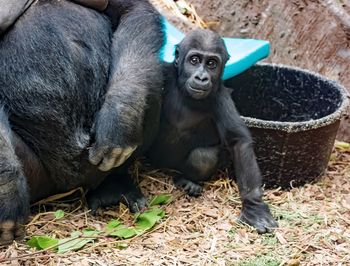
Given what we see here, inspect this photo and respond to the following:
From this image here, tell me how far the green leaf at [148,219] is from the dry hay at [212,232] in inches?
1.0

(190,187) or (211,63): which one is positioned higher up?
(211,63)

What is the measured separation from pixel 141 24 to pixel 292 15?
1.24 metres

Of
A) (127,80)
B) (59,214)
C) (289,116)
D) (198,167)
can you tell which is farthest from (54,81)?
(289,116)

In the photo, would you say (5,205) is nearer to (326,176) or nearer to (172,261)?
(172,261)

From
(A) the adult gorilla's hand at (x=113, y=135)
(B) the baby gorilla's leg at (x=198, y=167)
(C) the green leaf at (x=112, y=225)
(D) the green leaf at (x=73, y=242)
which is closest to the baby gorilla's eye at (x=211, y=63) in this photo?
(B) the baby gorilla's leg at (x=198, y=167)

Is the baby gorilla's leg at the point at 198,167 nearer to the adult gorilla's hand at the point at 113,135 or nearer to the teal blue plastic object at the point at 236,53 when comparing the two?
the teal blue plastic object at the point at 236,53

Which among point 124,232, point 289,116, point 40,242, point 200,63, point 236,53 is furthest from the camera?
point 289,116

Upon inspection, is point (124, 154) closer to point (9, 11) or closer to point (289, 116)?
point (9, 11)

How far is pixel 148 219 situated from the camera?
2492 mm

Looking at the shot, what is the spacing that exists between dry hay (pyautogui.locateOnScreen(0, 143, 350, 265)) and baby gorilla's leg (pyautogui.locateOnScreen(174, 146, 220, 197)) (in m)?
0.04

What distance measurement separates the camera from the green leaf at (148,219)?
8.07ft

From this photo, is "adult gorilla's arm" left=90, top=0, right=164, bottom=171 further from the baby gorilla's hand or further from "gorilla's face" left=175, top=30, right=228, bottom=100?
the baby gorilla's hand

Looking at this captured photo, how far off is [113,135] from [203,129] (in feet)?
1.86

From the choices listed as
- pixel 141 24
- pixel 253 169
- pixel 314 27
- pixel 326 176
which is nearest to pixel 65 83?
pixel 141 24
